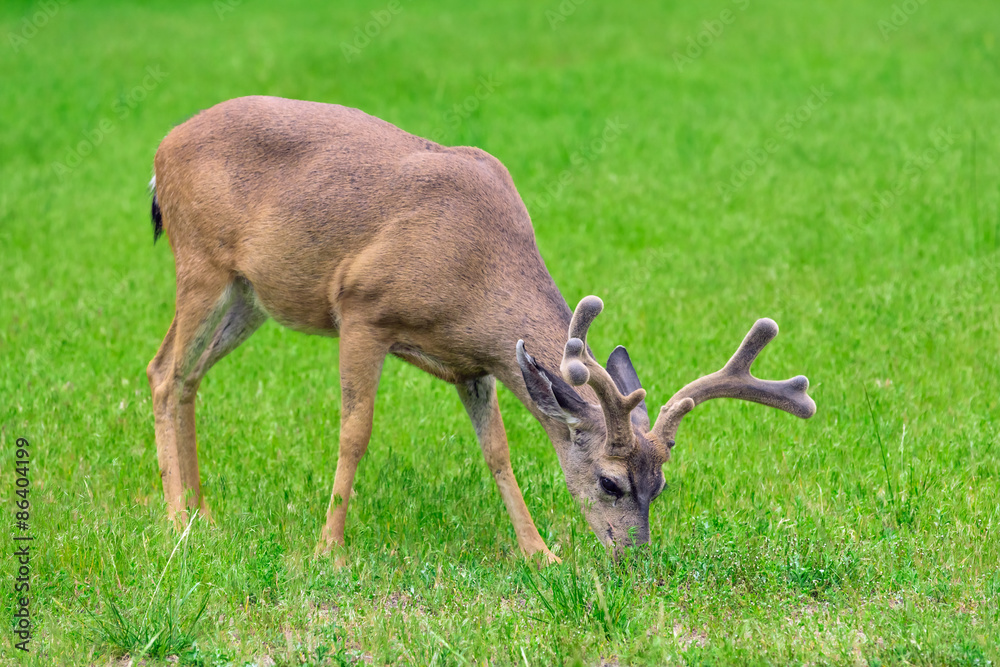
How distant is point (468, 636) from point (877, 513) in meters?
2.41

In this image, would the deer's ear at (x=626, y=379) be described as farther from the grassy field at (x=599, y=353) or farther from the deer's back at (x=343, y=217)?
the grassy field at (x=599, y=353)

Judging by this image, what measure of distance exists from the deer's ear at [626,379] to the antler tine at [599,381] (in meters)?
0.17

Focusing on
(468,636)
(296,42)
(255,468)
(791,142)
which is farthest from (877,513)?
(296,42)


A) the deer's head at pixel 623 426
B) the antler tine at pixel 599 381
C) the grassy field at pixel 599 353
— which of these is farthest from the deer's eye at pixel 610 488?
the grassy field at pixel 599 353

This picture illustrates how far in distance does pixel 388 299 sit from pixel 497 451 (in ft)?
3.51

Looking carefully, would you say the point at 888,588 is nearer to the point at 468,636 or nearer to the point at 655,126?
the point at 468,636

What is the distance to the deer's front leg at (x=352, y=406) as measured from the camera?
18.1ft

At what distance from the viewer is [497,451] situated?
19.4 feet

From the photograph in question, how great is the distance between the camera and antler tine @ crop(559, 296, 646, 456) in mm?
4605

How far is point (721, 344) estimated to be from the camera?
8.21 meters

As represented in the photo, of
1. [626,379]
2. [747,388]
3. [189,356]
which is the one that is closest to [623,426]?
[626,379]

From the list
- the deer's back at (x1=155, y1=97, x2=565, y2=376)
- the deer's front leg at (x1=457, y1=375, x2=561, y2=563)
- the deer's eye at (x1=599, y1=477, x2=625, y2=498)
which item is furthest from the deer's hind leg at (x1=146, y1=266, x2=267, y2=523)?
the deer's eye at (x1=599, y1=477, x2=625, y2=498)

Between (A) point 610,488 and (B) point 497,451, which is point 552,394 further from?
(B) point 497,451

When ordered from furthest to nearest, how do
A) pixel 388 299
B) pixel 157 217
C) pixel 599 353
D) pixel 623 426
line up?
pixel 599 353, pixel 157 217, pixel 388 299, pixel 623 426
